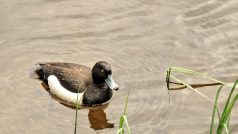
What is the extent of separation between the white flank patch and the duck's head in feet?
1.30

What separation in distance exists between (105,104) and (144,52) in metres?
1.50

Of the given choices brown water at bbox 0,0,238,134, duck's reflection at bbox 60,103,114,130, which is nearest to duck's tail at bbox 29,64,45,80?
brown water at bbox 0,0,238,134

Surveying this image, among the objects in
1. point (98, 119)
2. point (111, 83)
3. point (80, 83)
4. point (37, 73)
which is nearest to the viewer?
point (98, 119)

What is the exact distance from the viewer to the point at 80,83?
33.0 ft

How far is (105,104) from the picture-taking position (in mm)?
10188

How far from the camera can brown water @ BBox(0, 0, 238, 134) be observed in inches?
377

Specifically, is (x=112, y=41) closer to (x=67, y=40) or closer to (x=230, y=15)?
(x=67, y=40)

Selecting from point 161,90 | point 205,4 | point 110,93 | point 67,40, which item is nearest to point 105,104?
point 110,93

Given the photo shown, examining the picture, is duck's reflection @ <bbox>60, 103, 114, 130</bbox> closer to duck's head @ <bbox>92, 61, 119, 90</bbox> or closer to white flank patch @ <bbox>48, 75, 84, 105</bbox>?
white flank patch @ <bbox>48, 75, 84, 105</bbox>

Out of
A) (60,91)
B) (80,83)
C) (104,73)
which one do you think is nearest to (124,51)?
(104,73)

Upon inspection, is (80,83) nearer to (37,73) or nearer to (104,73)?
(104,73)

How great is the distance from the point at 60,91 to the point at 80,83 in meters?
0.36

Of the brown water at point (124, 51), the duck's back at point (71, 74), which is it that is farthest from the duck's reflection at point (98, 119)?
the duck's back at point (71, 74)

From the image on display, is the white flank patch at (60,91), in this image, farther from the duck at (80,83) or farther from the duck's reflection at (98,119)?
the duck's reflection at (98,119)
